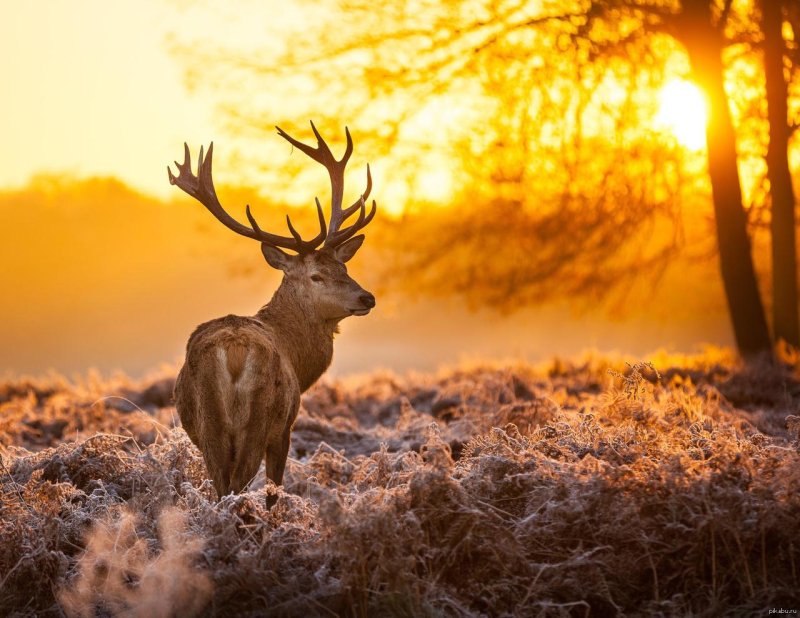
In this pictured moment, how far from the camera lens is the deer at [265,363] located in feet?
21.5

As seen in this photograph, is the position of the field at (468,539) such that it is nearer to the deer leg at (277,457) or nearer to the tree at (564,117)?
the deer leg at (277,457)

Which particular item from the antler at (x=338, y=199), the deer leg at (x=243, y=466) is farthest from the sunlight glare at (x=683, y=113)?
the deer leg at (x=243, y=466)

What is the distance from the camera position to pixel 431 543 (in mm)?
5547

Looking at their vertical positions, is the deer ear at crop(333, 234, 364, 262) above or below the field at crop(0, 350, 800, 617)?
above

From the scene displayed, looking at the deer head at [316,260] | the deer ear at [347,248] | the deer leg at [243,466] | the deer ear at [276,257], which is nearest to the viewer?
the deer leg at [243,466]

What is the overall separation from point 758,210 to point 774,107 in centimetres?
180

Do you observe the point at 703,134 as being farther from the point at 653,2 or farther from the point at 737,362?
the point at 737,362

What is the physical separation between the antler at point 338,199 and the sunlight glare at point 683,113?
7.60 m

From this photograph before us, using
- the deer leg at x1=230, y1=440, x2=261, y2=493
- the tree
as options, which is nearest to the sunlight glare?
the tree

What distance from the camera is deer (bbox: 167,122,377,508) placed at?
6562 millimetres

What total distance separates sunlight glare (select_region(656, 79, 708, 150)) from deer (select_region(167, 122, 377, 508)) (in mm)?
8367

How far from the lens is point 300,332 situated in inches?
Result: 313

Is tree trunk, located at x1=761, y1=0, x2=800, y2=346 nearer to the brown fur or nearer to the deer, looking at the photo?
the deer

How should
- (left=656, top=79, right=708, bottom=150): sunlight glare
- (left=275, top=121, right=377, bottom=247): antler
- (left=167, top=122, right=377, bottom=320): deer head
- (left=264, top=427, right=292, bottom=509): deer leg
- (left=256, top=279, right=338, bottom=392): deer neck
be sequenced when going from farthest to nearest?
(left=656, top=79, right=708, bottom=150): sunlight glare → (left=275, top=121, right=377, bottom=247): antler → (left=167, top=122, right=377, bottom=320): deer head → (left=256, top=279, right=338, bottom=392): deer neck → (left=264, top=427, right=292, bottom=509): deer leg
